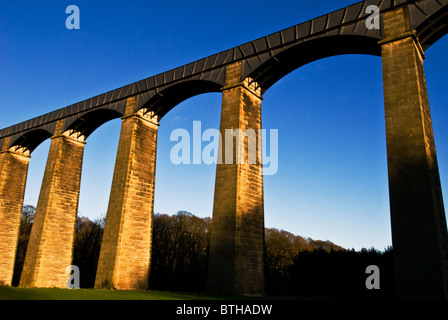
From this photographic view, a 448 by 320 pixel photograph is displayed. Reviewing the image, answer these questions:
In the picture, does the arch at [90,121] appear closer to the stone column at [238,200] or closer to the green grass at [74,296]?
the stone column at [238,200]

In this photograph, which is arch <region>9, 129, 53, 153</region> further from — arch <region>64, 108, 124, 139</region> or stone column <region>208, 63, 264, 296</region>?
stone column <region>208, 63, 264, 296</region>

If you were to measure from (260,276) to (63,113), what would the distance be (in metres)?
16.6

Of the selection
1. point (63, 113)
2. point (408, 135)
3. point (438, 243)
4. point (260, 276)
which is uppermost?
point (63, 113)

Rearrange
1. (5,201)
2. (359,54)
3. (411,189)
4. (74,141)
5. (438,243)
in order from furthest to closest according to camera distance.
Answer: (5,201)
(74,141)
(359,54)
(411,189)
(438,243)

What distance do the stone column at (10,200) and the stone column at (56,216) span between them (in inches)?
192

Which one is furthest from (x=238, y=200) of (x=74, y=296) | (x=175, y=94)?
(x=175, y=94)

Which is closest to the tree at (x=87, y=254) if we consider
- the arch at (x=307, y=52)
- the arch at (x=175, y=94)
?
the arch at (x=175, y=94)

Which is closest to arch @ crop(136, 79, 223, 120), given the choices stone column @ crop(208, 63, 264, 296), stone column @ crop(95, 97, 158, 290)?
stone column @ crop(95, 97, 158, 290)

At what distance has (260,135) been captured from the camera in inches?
664

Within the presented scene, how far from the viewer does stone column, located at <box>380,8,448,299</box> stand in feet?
34.6

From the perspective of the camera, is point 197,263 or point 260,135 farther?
point 197,263

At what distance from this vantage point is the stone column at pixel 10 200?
25.3 meters

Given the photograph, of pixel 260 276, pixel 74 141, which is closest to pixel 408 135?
pixel 260 276

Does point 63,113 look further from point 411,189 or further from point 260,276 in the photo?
point 411,189
